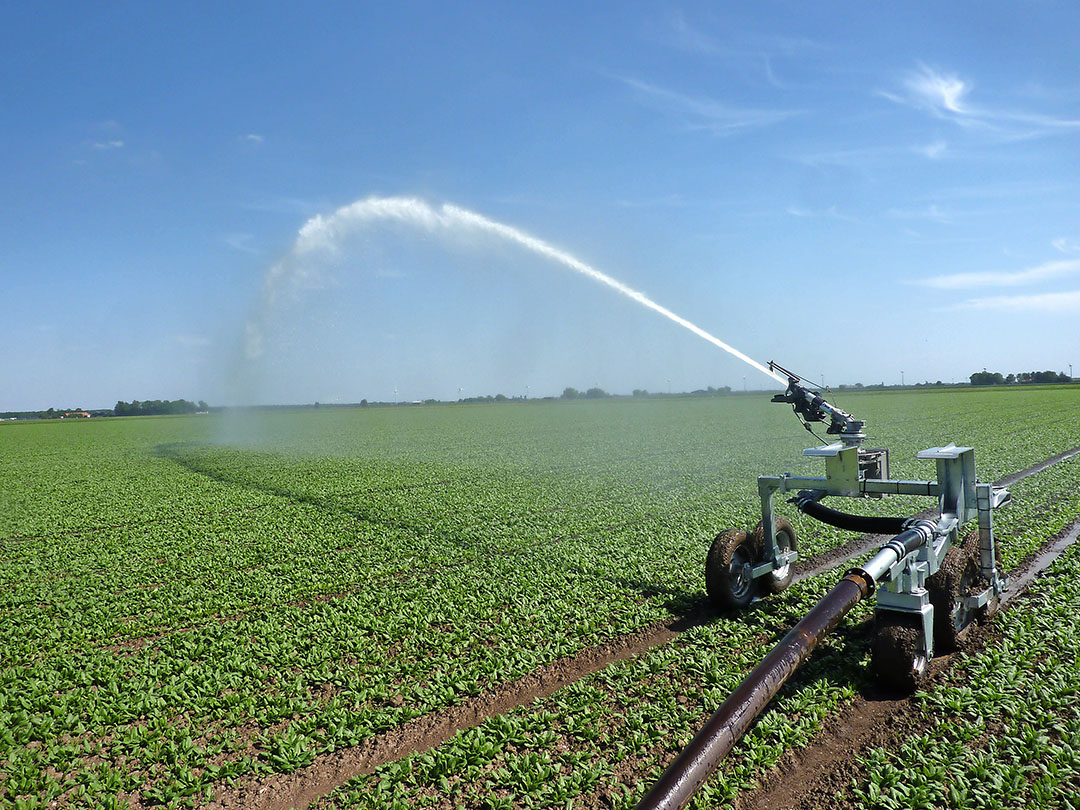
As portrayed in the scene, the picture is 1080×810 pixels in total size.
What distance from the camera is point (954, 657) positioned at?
5988 mm

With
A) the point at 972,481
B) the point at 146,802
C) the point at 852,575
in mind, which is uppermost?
the point at 972,481

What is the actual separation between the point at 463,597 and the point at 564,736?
11.8ft

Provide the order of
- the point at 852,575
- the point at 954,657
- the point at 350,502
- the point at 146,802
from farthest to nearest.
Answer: the point at 350,502 < the point at 954,657 < the point at 852,575 < the point at 146,802

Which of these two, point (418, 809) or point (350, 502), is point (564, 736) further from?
point (350, 502)

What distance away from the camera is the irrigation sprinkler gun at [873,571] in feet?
12.6

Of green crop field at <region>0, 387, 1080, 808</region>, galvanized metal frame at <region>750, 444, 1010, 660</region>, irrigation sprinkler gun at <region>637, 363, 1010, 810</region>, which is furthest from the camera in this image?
galvanized metal frame at <region>750, 444, 1010, 660</region>

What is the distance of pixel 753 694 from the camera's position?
3.70m

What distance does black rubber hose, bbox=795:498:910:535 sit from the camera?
701 cm

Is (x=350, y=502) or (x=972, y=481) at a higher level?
(x=972, y=481)

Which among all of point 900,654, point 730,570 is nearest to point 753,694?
point 900,654

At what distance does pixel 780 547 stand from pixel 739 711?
509cm

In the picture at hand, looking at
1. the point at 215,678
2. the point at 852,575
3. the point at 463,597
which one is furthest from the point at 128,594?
the point at 852,575

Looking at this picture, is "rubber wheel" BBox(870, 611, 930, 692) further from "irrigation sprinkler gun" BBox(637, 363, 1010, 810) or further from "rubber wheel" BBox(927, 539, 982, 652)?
"rubber wheel" BBox(927, 539, 982, 652)

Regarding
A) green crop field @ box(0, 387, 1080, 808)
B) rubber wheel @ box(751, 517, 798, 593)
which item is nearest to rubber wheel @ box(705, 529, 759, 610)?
rubber wheel @ box(751, 517, 798, 593)
